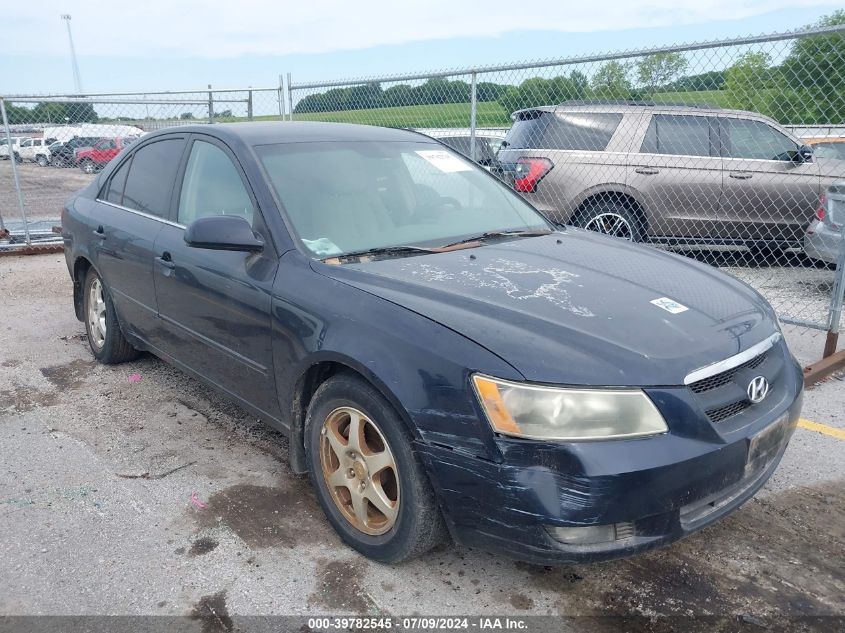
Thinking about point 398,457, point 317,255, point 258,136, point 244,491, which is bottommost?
point 244,491

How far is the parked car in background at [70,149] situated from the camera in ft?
38.7

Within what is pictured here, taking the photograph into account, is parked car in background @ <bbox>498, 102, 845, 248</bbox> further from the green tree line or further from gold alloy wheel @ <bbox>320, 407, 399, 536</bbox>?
gold alloy wheel @ <bbox>320, 407, 399, 536</bbox>

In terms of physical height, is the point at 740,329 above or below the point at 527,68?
below

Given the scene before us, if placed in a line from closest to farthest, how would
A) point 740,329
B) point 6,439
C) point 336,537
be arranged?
point 740,329, point 336,537, point 6,439

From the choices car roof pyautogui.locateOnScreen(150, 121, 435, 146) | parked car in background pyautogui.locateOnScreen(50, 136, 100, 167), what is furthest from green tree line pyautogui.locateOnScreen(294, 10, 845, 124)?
parked car in background pyautogui.locateOnScreen(50, 136, 100, 167)

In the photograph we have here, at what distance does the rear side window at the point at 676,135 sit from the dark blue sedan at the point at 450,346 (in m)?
4.09

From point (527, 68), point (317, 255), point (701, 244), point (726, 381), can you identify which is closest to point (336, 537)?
point (317, 255)

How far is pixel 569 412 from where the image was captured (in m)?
2.17

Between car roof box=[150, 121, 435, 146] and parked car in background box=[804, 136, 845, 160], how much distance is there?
563 cm

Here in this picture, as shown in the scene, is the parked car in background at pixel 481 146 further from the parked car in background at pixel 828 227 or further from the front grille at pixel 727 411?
the front grille at pixel 727 411

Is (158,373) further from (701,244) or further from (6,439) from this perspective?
(701,244)

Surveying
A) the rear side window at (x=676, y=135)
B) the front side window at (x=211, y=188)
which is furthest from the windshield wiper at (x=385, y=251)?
the rear side window at (x=676, y=135)

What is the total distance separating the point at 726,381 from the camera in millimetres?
2430

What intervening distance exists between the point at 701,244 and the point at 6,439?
22.6 feet
